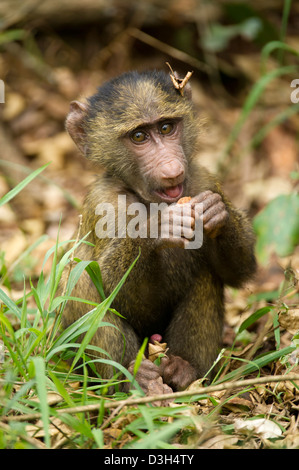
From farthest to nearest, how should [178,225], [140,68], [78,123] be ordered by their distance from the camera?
1. [140,68]
2. [78,123]
3. [178,225]

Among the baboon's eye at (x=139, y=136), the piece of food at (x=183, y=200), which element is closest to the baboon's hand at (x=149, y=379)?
the piece of food at (x=183, y=200)

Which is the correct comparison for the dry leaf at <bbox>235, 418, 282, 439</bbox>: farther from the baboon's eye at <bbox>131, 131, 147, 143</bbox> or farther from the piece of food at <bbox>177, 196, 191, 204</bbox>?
the baboon's eye at <bbox>131, 131, 147, 143</bbox>

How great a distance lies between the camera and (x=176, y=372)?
13.5ft

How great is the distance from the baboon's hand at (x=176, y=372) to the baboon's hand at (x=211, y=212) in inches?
34.6

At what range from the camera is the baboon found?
4.05 metres

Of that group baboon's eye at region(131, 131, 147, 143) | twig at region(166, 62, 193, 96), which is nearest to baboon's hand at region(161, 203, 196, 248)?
baboon's eye at region(131, 131, 147, 143)

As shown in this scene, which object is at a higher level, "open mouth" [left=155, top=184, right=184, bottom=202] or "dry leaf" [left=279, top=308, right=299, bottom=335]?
"open mouth" [left=155, top=184, right=184, bottom=202]

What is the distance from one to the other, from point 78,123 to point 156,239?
1.26 m

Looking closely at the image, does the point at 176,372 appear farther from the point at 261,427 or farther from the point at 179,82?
the point at 179,82

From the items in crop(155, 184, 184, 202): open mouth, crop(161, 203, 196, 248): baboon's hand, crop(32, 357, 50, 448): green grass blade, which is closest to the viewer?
crop(32, 357, 50, 448): green grass blade

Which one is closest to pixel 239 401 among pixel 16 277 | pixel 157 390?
pixel 157 390

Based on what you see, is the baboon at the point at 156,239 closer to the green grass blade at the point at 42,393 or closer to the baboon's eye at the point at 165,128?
the baboon's eye at the point at 165,128

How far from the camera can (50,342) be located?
364 cm

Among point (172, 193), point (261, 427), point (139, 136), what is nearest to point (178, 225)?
point (172, 193)
